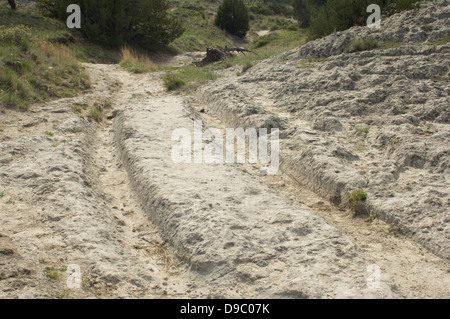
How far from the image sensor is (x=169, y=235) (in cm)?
504

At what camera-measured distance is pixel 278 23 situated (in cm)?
3931

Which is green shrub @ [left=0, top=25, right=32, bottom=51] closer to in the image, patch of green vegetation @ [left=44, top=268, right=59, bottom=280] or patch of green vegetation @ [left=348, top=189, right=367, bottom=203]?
patch of green vegetation @ [left=44, top=268, right=59, bottom=280]

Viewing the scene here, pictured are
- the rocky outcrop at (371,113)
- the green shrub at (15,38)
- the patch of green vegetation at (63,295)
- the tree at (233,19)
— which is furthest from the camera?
the tree at (233,19)

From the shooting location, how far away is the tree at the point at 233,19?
32.4 meters

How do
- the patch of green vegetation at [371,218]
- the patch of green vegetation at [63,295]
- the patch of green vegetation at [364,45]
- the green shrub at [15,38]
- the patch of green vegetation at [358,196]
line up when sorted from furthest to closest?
the green shrub at [15,38], the patch of green vegetation at [364,45], the patch of green vegetation at [358,196], the patch of green vegetation at [371,218], the patch of green vegetation at [63,295]

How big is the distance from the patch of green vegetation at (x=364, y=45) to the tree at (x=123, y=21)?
48.6 ft

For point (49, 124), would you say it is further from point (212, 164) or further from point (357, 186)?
point (357, 186)

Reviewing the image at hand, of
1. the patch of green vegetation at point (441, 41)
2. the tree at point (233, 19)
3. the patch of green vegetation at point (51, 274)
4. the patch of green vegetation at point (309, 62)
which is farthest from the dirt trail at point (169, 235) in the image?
the tree at point (233, 19)

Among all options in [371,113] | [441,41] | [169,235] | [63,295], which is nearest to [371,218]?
[169,235]

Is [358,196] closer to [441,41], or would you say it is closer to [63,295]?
[63,295]

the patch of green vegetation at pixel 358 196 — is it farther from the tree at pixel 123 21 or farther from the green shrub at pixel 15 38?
the tree at pixel 123 21

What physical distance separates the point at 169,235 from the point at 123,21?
20.0m
